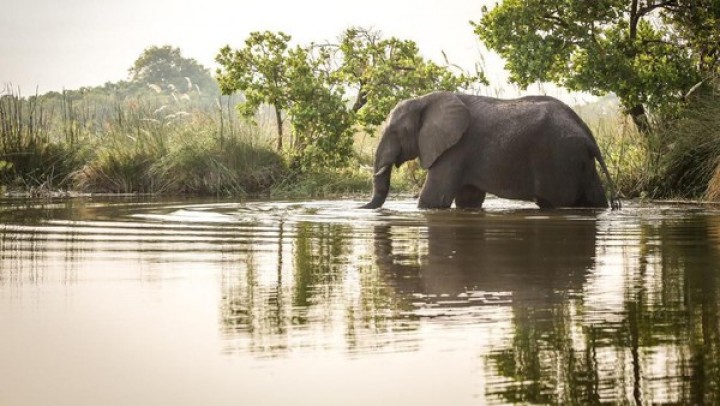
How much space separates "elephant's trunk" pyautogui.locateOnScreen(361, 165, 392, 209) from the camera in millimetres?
14562

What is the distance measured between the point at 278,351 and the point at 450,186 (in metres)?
10.4

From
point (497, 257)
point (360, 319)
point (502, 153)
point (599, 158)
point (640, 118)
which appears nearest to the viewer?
point (360, 319)

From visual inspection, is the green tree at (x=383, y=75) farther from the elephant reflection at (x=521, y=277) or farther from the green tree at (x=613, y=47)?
the elephant reflection at (x=521, y=277)

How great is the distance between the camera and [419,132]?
1495 cm

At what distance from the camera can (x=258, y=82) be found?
882 inches

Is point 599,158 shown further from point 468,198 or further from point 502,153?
point 468,198

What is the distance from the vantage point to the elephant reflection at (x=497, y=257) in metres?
5.82

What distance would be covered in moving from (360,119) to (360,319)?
16939mm

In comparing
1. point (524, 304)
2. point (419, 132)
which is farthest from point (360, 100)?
point (524, 304)

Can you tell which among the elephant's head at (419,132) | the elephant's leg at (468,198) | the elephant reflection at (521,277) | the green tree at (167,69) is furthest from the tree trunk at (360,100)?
the green tree at (167,69)

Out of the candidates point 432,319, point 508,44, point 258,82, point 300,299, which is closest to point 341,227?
point 300,299

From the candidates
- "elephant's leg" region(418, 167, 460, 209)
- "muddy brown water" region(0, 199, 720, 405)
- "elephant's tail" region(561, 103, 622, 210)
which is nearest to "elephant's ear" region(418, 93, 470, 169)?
"elephant's leg" region(418, 167, 460, 209)

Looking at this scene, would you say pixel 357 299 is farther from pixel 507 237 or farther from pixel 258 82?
pixel 258 82

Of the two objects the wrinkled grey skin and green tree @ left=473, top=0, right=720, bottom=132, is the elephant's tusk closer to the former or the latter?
the wrinkled grey skin
